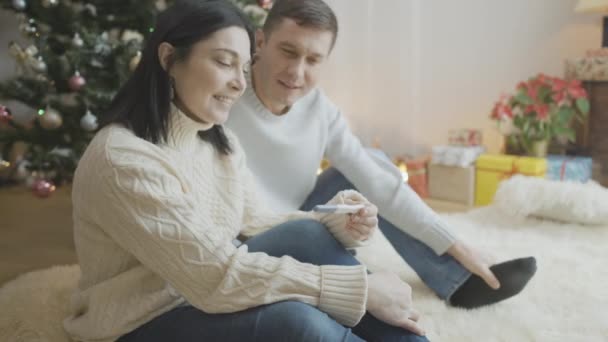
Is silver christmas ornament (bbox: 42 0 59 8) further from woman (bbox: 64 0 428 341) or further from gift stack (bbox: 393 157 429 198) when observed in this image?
gift stack (bbox: 393 157 429 198)

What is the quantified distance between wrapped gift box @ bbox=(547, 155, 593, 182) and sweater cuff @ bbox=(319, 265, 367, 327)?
5.77ft

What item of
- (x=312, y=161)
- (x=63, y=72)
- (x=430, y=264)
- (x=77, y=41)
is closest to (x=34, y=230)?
(x=63, y=72)

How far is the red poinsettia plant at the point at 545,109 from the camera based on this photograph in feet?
7.09

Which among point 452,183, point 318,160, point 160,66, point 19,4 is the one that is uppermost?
point 19,4

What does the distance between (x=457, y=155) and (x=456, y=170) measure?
0.07 metres

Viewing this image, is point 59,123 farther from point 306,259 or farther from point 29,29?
point 306,259

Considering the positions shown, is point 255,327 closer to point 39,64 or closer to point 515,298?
point 515,298

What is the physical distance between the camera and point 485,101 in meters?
2.65

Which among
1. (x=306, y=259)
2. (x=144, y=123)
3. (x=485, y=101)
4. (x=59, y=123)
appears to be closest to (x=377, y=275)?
(x=306, y=259)

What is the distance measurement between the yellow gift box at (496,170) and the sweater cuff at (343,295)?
5.41 ft

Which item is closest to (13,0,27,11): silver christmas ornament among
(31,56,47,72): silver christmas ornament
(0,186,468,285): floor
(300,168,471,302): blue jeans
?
(31,56,47,72): silver christmas ornament

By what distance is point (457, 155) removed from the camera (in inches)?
92.1

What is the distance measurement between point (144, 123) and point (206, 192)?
0.16m

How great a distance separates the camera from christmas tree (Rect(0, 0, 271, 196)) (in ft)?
5.96
